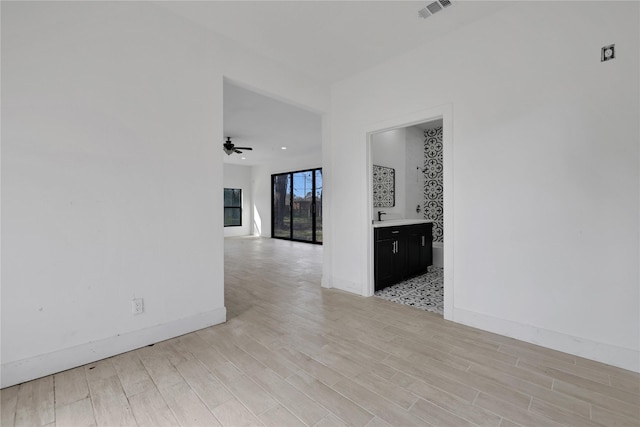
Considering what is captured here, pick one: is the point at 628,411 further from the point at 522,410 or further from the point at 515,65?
the point at 515,65

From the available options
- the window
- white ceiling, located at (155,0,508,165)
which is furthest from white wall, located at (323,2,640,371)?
the window

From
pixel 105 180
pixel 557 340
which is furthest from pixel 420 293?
pixel 105 180

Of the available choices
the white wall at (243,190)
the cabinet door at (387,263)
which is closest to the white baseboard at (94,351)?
the cabinet door at (387,263)

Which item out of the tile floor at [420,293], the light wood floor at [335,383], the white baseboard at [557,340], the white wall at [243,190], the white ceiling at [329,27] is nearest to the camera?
the light wood floor at [335,383]

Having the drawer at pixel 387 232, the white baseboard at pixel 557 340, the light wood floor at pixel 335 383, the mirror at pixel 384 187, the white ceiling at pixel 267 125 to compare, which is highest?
the white ceiling at pixel 267 125

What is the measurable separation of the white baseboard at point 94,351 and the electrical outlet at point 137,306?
6.3 inches

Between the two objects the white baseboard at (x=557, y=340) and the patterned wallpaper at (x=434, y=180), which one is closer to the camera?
the white baseboard at (x=557, y=340)

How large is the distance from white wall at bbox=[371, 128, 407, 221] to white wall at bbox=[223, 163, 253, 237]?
23.8ft

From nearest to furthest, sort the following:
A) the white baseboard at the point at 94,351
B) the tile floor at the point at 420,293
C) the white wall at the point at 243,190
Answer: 1. the white baseboard at the point at 94,351
2. the tile floor at the point at 420,293
3. the white wall at the point at 243,190

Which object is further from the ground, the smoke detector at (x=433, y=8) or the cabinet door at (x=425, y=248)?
the smoke detector at (x=433, y=8)

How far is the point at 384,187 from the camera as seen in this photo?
4.88 meters

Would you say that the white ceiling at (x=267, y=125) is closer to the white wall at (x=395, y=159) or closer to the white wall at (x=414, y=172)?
the white wall at (x=395, y=159)

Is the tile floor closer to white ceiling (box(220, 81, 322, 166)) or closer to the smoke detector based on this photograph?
the smoke detector

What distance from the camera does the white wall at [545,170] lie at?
6.61ft
